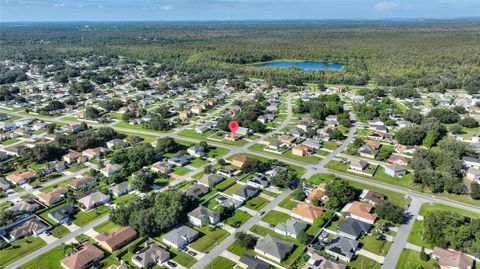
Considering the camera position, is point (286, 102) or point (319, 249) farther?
point (286, 102)


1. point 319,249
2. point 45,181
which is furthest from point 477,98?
point 45,181

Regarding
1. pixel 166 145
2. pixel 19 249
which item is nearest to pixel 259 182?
pixel 166 145

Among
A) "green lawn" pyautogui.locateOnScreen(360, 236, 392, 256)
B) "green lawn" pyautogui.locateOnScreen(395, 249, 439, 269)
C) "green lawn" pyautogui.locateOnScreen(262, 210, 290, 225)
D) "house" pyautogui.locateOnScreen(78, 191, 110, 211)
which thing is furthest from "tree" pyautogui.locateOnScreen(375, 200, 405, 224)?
"house" pyautogui.locateOnScreen(78, 191, 110, 211)

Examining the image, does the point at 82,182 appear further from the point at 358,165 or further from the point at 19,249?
the point at 358,165

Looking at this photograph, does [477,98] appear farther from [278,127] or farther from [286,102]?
[278,127]


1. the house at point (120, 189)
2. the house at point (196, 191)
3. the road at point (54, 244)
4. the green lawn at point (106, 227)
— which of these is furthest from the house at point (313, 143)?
the road at point (54, 244)

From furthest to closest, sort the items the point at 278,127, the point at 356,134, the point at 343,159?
the point at 278,127, the point at 356,134, the point at 343,159
